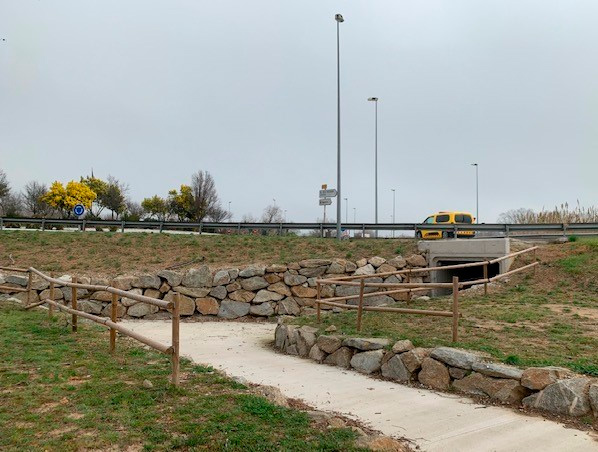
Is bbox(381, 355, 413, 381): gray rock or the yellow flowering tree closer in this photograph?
bbox(381, 355, 413, 381): gray rock

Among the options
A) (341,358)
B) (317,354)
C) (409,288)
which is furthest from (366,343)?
(409,288)

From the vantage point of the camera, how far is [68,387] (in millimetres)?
5004

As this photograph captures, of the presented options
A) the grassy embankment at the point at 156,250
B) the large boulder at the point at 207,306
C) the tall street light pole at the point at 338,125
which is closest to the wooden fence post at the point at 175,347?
the large boulder at the point at 207,306

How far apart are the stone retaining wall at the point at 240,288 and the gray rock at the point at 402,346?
22.1 feet

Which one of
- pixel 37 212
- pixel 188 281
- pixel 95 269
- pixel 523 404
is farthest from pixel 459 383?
pixel 37 212

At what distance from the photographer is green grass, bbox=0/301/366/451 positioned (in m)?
3.66

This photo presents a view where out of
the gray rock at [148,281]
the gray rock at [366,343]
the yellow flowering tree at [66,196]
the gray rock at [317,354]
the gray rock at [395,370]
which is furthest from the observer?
the yellow flowering tree at [66,196]

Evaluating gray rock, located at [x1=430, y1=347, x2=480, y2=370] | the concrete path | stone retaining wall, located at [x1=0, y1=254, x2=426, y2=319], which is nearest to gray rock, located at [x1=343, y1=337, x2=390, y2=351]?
the concrete path

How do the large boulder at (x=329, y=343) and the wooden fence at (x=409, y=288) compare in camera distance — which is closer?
the wooden fence at (x=409, y=288)

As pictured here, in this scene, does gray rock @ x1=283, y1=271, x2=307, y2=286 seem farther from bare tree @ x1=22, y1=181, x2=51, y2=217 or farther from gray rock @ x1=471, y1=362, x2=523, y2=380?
bare tree @ x1=22, y1=181, x2=51, y2=217

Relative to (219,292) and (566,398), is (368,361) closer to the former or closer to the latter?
(566,398)

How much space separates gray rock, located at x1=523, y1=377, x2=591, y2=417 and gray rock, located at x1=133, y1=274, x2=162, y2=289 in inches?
445

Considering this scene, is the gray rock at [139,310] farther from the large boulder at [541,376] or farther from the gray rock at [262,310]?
the large boulder at [541,376]

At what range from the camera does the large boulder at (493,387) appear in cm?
542
